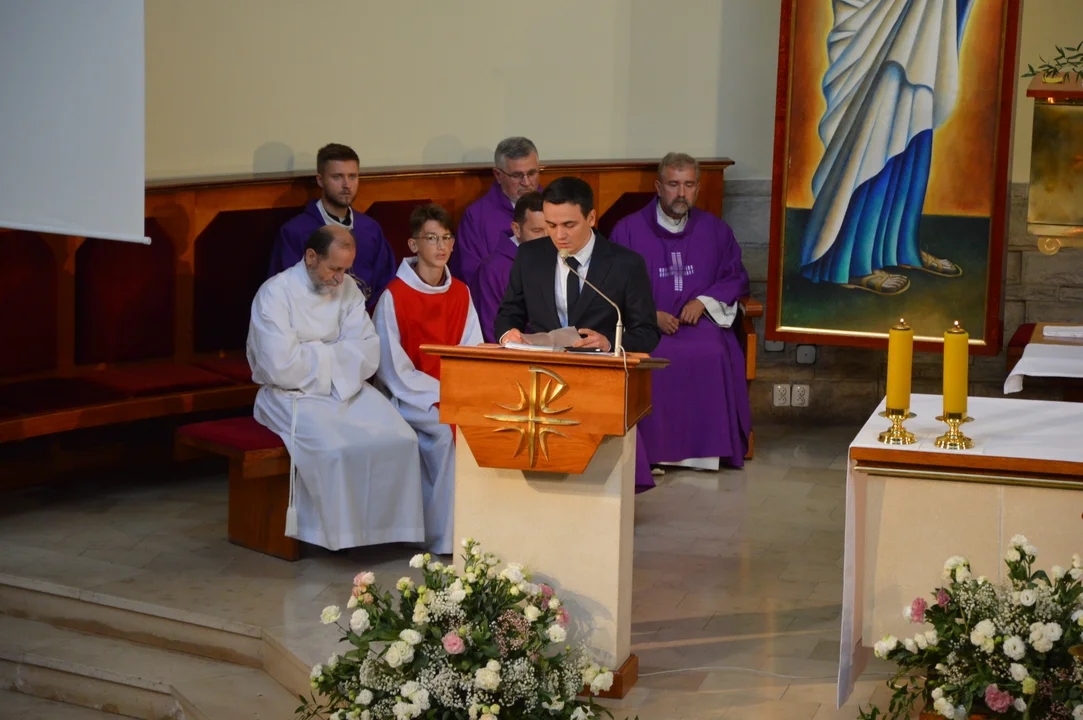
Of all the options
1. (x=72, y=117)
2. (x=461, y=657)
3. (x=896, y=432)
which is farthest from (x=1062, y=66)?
(x=72, y=117)

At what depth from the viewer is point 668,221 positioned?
770cm

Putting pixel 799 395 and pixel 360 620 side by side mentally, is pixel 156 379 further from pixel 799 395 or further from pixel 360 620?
pixel 799 395

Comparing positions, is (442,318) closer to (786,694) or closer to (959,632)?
(786,694)

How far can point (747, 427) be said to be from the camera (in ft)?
24.5

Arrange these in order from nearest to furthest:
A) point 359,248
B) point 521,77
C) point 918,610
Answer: point 918,610 → point 359,248 → point 521,77

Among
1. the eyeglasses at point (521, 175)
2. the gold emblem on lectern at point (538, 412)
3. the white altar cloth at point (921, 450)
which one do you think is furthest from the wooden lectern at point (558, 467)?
the eyeglasses at point (521, 175)

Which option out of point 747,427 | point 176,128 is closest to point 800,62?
point 747,427

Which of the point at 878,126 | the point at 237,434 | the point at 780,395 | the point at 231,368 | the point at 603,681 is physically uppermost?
the point at 878,126

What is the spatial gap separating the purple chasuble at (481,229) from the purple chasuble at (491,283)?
0.27 metres

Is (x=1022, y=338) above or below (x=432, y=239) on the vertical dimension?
below

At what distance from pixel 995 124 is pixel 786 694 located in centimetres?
372

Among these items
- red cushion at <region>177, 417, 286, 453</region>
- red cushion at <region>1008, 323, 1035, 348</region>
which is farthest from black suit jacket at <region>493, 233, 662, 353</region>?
red cushion at <region>1008, 323, 1035, 348</region>

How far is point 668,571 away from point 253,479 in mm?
1635

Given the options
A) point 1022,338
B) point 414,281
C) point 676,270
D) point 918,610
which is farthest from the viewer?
point 676,270
